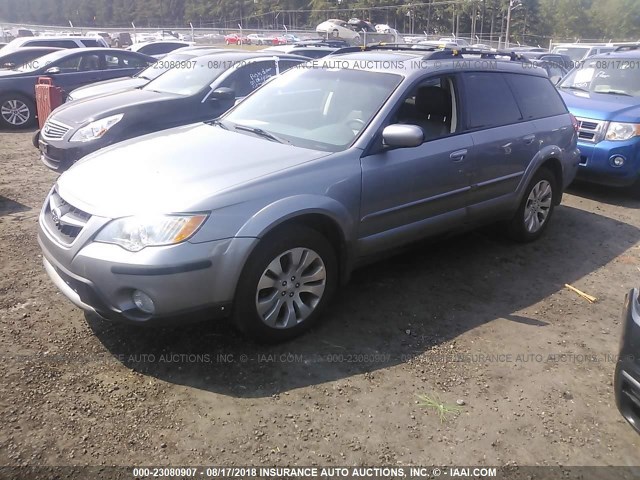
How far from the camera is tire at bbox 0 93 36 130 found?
10.9 metres

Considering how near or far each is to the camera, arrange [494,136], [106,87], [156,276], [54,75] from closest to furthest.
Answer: [156,276], [494,136], [106,87], [54,75]

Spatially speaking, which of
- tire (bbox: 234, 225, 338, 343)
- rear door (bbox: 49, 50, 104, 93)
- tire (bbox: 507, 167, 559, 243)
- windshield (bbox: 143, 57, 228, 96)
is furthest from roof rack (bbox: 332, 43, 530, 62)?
rear door (bbox: 49, 50, 104, 93)

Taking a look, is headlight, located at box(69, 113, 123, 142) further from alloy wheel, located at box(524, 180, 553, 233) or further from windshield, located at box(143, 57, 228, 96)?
alloy wheel, located at box(524, 180, 553, 233)

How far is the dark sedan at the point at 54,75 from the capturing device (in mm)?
10828

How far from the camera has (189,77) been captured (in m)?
7.62

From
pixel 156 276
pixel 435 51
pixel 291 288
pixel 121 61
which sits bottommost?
pixel 291 288

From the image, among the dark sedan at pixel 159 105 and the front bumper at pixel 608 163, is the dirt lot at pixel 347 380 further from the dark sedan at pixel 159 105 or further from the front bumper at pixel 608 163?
the front bumper at pixel 608 163

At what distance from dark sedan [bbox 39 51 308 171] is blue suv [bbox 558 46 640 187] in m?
4.21

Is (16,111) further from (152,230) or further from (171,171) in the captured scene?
(152,230)

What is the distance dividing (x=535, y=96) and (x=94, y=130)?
16.1 ft

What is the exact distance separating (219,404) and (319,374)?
24.3 inches

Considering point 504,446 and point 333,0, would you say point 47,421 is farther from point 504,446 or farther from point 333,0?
point 333,0

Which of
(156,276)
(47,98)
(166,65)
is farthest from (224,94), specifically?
(47,98)

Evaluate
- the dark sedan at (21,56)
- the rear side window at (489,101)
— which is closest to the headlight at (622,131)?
the rear side window at (489,101)
